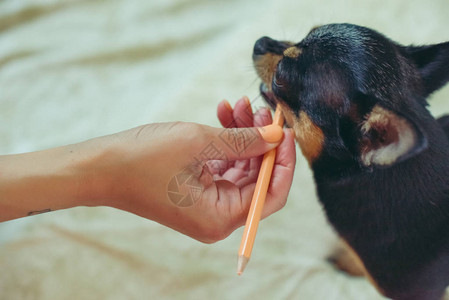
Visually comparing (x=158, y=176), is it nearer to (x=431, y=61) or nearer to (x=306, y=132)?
(x=306, y=132)

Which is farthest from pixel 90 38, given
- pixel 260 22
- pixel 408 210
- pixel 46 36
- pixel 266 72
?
pixel 408 210

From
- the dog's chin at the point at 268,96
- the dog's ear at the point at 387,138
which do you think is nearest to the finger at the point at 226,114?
the dog's chin at the point at 268,96

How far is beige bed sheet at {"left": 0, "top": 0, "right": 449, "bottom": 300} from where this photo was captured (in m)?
1.53

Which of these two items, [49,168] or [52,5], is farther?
[52,5]

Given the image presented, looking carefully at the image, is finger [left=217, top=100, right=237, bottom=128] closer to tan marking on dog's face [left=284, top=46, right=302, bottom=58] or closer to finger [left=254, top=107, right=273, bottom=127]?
finger [left=254, top=107, right=273, bottom=127]

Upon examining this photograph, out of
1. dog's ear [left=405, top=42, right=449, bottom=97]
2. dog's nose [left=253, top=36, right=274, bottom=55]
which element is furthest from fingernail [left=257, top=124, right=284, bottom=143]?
dog's ear [left=405, top=42, right=449, bottom=97]

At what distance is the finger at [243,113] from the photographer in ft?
4.72

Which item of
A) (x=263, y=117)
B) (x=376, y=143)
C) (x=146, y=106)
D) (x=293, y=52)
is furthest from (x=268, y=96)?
(x=146, y=106)

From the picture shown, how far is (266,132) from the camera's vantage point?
1.16m

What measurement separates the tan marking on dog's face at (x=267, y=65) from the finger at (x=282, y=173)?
269mm

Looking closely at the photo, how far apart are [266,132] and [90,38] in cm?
124

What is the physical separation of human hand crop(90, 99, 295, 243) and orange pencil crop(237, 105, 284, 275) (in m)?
0.03

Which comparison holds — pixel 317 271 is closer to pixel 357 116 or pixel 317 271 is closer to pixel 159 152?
pixel 357 116

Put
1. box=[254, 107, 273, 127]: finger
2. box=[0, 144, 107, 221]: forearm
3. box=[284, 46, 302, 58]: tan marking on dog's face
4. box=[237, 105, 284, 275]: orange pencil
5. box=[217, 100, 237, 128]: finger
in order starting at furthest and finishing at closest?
box=[217, 100, 237, 128]: finger → box=[254, 107, 273, 127]: finger → box=[284, 46, 302, 58]: tan marking on dog's face → box=[0, 144, 107, 221]: forearm → box=[237, 105, 284, 275]: orange pencil
